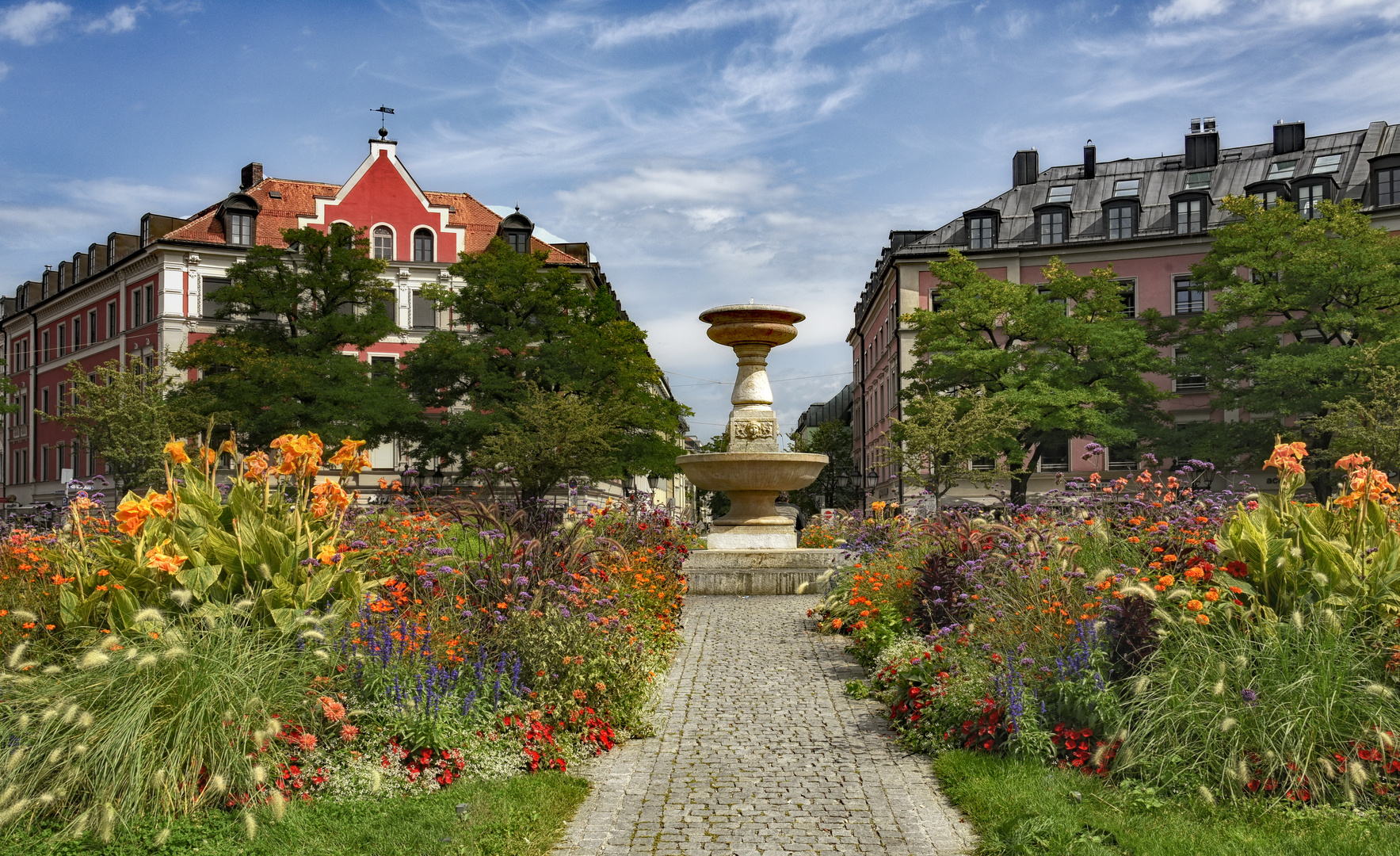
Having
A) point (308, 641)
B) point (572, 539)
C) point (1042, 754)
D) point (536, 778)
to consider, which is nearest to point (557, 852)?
point (536, 778)

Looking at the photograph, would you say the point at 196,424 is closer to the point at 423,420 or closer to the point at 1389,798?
the point at 423,420

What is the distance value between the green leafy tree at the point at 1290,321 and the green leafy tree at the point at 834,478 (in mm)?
31850

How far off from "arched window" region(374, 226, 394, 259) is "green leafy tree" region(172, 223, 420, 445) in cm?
793

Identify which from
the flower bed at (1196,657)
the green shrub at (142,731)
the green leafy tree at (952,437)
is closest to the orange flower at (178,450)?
the green shrub at (142,731)

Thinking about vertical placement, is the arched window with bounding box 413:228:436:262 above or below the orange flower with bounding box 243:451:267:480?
above

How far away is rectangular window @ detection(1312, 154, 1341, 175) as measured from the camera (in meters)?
45.4

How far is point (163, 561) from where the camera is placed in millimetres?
5727

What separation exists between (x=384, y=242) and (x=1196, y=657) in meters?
47.5

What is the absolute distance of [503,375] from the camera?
37500 mm

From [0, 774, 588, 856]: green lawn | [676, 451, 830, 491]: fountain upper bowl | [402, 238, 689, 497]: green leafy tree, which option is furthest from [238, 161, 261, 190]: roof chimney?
[0, 774, 588, 856]: green lawn

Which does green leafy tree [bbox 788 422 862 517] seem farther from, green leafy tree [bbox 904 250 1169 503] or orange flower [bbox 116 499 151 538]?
orange flower [bbox 116 499 151 538]

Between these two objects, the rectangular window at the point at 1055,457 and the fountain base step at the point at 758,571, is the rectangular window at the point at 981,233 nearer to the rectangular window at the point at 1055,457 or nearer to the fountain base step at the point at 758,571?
the rectangular window at the point at 1055,457

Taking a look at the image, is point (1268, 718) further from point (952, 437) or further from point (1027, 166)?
point (1027, 166)

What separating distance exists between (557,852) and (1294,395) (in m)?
35.0
